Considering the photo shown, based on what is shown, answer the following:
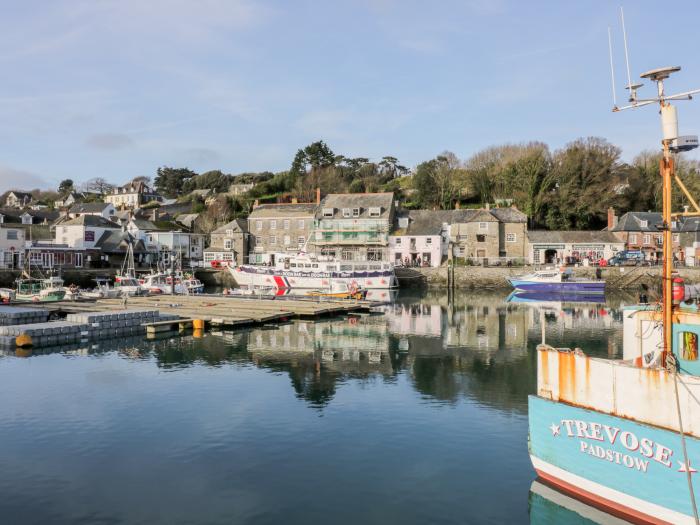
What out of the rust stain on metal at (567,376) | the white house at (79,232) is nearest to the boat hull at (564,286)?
the rust stain on metal at (567,376)

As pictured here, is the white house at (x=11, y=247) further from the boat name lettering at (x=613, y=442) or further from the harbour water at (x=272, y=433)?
the boat name lettering at (x=613, y=442)

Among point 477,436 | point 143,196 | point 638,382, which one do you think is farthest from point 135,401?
point 143,196

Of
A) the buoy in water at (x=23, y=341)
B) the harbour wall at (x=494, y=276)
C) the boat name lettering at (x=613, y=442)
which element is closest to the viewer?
the boat name lettering at (x=613, y=442)

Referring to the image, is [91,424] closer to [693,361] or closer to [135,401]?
[135,401]

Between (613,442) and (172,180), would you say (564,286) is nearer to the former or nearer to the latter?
(613,442)

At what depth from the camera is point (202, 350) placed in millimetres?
28344

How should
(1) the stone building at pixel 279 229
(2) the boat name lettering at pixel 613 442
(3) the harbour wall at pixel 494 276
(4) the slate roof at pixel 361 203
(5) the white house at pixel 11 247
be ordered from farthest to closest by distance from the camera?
(1) the stone building at pixel 279 229
(4) the slate roof at pixel 361 203
(5) the white house at pixel 11 247
(3) the harbour wall at pixel 494 276
(2) the boat name lettering at pixel 613 442

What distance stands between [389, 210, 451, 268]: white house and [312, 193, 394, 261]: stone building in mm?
1370

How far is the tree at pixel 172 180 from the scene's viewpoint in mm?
138375

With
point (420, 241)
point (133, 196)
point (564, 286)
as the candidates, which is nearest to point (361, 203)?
point (420, 241)

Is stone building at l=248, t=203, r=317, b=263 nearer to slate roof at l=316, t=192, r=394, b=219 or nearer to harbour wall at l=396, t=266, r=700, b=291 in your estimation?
slate roof at l=316, t=192, r=394, b=219

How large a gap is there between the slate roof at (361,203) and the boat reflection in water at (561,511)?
63127 mm

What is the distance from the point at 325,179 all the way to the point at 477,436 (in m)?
84.6

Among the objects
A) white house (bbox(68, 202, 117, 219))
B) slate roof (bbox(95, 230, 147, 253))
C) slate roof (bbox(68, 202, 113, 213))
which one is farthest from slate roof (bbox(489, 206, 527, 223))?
slate roof (bbox(68, 202, 113, 213))
